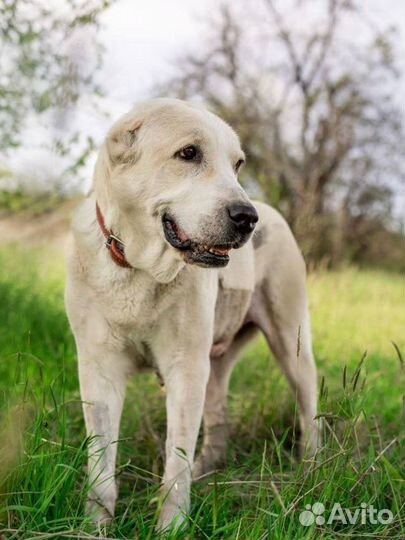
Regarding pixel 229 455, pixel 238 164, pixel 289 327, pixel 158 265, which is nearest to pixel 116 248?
pixel 158 265

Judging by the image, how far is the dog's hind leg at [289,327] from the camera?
140 inches

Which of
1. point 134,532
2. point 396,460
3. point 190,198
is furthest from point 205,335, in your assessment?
point 396,460

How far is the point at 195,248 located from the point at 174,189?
0.22 meters

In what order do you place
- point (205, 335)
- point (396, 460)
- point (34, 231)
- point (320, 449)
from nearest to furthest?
point (320, 449) < point (205, 335) < point (396, 460) < point (34, 231)

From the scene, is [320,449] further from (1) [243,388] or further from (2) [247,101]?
(2) [247,101]

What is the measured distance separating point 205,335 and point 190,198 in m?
0.58

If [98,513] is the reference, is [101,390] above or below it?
above

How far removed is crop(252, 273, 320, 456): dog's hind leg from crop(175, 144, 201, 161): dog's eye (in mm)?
1195

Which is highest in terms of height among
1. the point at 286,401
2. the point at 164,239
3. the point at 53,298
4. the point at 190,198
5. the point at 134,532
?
the point at 190,198

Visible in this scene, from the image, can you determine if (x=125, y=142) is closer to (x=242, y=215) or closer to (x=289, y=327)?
(x=242, y=215)

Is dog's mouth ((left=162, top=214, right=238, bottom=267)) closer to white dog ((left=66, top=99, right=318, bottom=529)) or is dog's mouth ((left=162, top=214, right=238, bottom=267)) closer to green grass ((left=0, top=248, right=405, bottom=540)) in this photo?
white dog ((left=66, top=99, right=318, bottom=529))

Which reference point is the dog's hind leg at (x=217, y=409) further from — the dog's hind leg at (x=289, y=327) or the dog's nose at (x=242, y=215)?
the dog's nose at (x=242, y=215)

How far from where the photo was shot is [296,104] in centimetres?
1747

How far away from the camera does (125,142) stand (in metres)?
2.58
